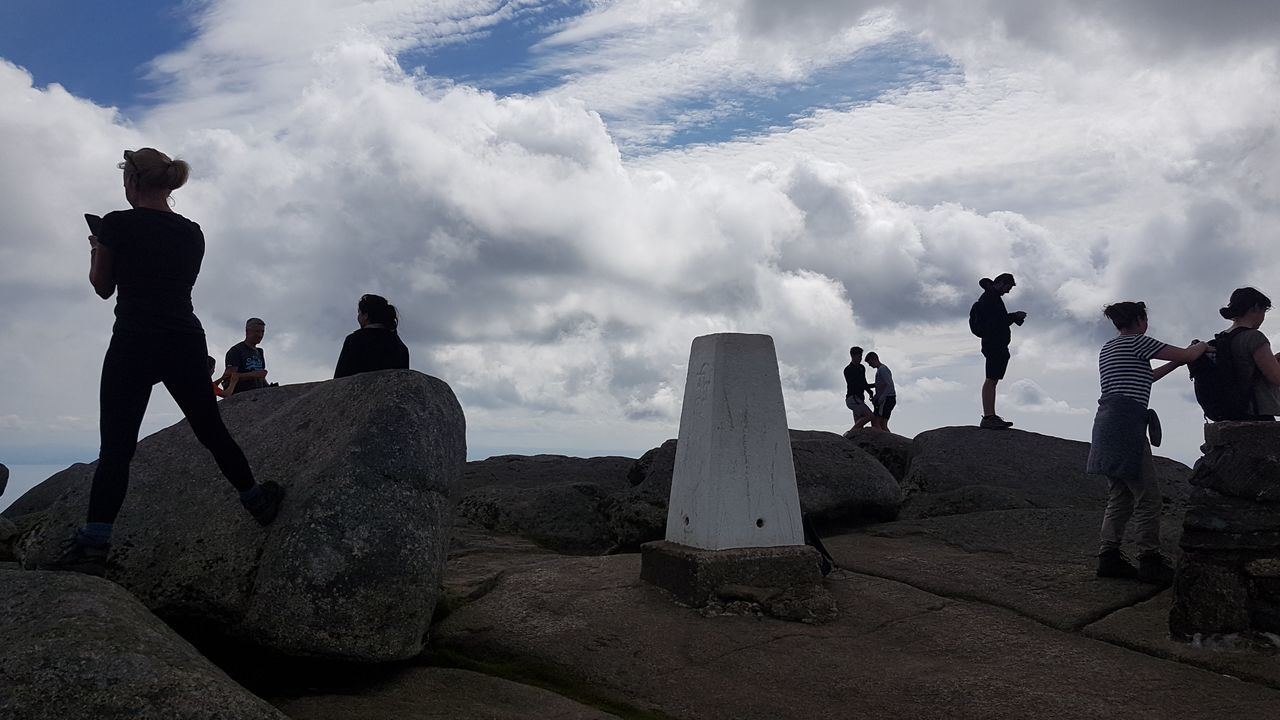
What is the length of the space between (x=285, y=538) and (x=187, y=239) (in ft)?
5.46

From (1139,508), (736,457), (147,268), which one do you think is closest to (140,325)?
(147,268)

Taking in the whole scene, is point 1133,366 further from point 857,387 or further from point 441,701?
point 857,387

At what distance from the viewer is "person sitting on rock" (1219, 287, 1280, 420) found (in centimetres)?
705

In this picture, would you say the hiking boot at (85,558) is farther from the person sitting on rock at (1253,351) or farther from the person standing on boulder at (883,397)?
the person standing on boulder at (883,397)

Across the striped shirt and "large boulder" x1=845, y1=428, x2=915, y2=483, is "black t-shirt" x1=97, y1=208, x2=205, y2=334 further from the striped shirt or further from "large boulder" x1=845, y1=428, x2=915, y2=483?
"large boulder" x1=845, y1=428, x2=915, y2=483

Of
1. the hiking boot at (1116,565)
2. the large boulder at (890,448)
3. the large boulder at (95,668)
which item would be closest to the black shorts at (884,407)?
the large boulder at (890,448)

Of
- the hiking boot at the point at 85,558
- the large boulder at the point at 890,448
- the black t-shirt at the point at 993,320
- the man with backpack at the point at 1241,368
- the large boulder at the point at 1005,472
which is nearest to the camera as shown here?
the hiking boot at the point at 85,558

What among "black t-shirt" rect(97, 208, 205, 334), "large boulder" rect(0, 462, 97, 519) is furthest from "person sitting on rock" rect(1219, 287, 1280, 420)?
"large boulder" rect(0, 462, 97, 519)

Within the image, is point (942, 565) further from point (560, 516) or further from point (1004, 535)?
point (560, 516)

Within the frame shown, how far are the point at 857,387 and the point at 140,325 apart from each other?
539 inches

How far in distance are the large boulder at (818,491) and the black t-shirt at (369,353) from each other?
337 cm

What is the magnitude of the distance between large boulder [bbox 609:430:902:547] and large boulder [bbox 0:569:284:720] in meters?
5.50

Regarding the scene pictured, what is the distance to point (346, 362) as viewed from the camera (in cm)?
693

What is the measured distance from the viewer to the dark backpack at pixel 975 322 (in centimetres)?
1318
